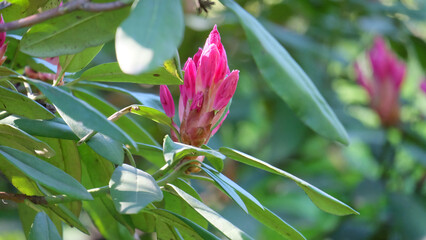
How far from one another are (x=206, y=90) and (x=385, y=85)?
Answer: 1204mm

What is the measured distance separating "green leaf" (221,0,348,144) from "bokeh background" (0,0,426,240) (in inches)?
35.5

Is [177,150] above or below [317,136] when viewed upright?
above

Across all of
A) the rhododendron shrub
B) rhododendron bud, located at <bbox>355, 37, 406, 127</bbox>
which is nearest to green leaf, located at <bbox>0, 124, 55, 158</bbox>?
the rhododendron shrub

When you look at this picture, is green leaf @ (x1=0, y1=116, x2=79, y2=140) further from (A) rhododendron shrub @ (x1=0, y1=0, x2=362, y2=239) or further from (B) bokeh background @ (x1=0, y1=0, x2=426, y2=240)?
(B) bokeh background @ (x1=0, y1=0, x2=426, y2=240)

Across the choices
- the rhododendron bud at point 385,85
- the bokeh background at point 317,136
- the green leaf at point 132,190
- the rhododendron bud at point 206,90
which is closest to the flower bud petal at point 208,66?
the rhododendron bud at point 206,90

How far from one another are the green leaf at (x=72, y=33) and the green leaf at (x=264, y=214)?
148 millimetres

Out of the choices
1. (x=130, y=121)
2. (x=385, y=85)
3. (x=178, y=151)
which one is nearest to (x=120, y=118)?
(x=130, y=121)

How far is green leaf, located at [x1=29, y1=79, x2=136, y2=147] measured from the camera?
0.39 meters

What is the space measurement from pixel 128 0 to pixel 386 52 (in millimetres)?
1408

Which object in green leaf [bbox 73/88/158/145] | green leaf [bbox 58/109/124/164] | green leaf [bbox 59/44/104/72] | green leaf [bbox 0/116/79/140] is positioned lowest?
green leaf [bbox 73/88/158/145]

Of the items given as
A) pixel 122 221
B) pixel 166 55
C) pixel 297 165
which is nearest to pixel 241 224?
pixel 297 165

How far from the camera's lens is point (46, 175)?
1.49 ft

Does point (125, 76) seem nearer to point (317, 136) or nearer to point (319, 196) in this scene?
point (319, 196)

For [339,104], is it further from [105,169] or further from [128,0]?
[128,0]
